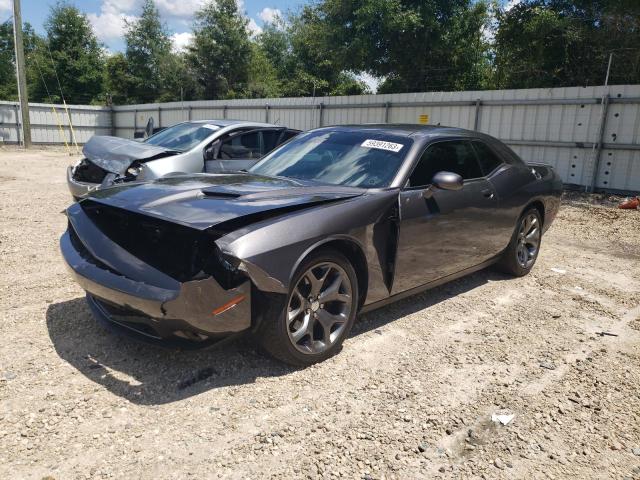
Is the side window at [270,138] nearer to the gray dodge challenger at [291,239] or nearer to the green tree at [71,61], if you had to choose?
the gray dodge challenger at [291,239]

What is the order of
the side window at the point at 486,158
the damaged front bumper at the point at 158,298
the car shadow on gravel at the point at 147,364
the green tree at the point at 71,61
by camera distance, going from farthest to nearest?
the green tree at the point at 71,61
the side window at the point at 486,158
the car shadow on gravel at the point at 147,364
the damaged front bumper at the point at 158,298

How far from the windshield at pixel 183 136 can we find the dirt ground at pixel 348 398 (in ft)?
11.4

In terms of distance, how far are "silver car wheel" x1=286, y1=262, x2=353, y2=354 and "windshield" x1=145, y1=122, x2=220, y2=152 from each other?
4.85 metres

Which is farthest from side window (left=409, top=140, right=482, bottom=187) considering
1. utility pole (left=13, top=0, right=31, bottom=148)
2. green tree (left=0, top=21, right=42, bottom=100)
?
green tree (left=0, top=21, right=42, bottom=100)

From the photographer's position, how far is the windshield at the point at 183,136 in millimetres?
7758

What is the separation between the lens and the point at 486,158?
5.04 meters

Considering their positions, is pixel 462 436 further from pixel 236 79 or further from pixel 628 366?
pixel 236 79

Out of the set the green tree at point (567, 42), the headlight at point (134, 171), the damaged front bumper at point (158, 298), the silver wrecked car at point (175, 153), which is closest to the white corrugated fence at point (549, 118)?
the green tree at point (567, 42)

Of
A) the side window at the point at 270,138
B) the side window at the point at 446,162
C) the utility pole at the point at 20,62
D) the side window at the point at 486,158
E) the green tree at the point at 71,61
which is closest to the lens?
the side window at the point at 446,162

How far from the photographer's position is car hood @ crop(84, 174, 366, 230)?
290 centimetres

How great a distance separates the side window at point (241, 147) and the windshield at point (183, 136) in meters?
0.33

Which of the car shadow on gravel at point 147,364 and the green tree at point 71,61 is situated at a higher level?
the green tree at point 71,61

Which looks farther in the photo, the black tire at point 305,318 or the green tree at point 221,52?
the green tree at point 221,52

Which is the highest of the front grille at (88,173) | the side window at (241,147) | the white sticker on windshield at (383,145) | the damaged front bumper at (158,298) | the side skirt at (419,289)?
the white sticker on windshield at (383,145)
